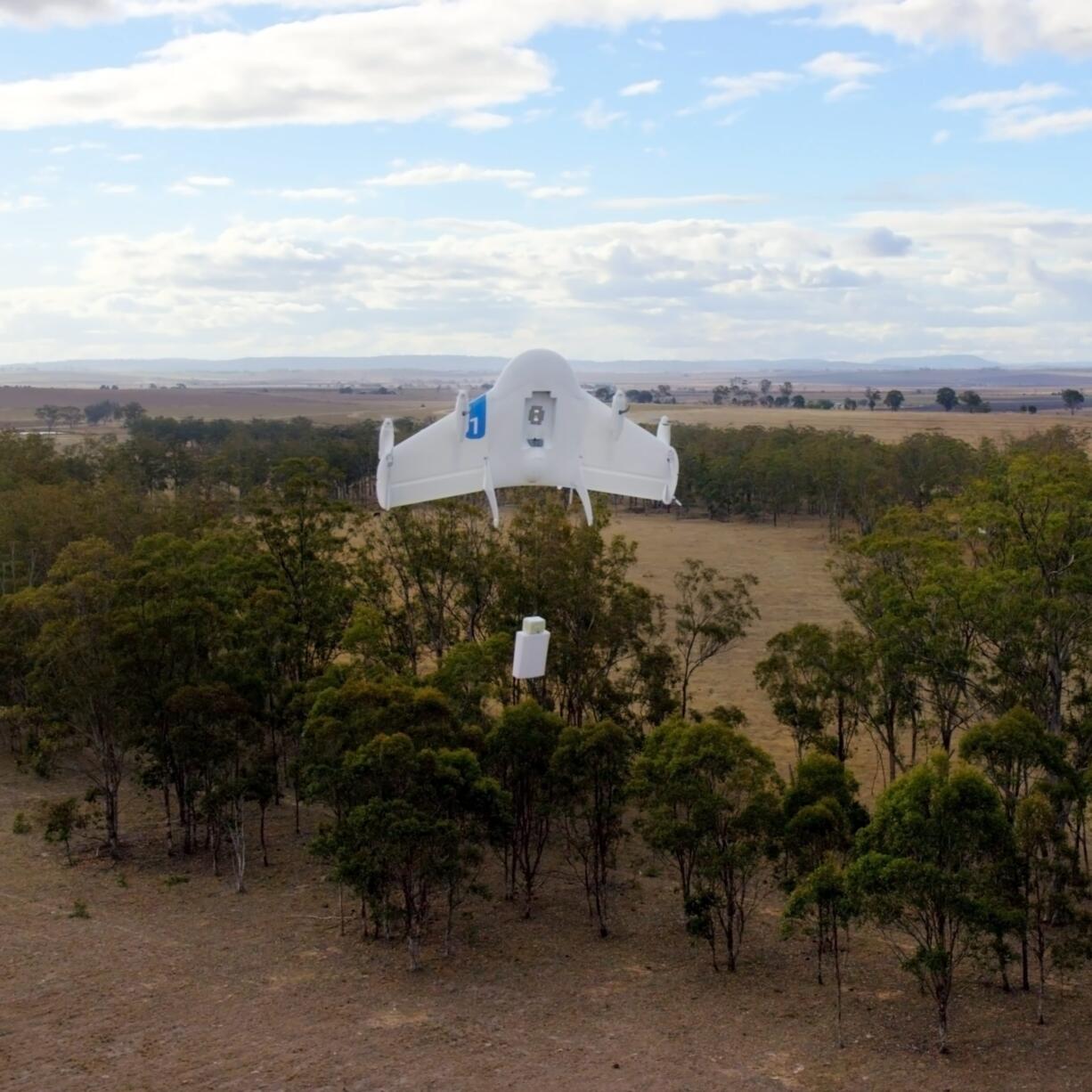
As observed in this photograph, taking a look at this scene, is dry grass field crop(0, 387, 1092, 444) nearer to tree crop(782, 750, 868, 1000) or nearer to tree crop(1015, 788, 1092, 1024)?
tree crop(1015, 788, 1092, 1024)

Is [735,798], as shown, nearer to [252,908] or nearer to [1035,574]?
[1035,574]

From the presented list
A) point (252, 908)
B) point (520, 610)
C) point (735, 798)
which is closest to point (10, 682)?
point (252, 908)

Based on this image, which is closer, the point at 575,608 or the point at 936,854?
the point at 936,854

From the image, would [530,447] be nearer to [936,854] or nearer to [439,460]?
[439,460]

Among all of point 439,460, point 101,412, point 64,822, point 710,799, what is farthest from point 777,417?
point 439,460

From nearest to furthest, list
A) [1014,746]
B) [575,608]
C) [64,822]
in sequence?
[1014,746] → [64,822] → [575,608]

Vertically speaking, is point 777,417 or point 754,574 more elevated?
point 777,417

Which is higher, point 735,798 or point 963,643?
point 963,643
